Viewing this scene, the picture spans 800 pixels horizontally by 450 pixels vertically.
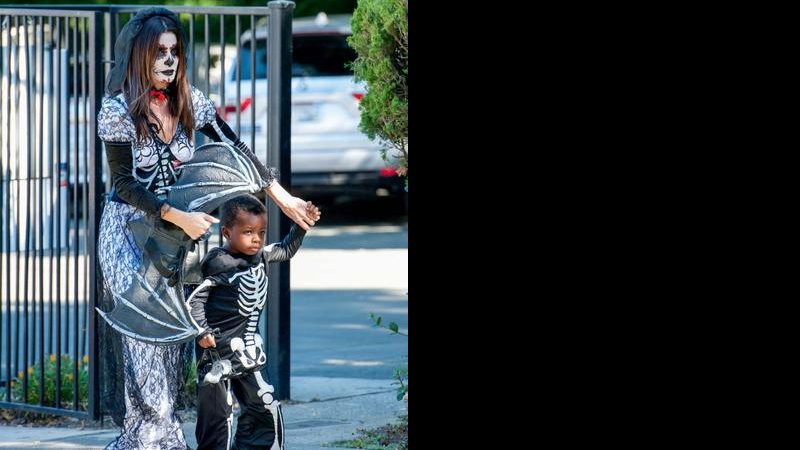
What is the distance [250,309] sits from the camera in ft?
17.4

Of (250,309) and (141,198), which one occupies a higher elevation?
(141,198)

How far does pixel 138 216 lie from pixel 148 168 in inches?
7.5

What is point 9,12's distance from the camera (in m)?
7.01

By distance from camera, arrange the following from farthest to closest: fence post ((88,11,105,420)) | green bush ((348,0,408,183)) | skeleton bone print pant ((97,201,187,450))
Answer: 1. fence post ((88,11,105,420))
2. green bush ((348,0,408,183))
3. skeleton bone print pant ((97,201,187,450))

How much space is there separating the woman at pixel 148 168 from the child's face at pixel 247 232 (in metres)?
0.11

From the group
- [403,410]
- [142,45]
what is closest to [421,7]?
[142,45]

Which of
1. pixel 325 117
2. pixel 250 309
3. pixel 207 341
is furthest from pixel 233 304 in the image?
pixel 325 117

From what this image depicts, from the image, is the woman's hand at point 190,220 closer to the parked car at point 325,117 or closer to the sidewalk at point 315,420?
the sidewalk at point 315,420

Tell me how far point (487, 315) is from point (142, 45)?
275cm

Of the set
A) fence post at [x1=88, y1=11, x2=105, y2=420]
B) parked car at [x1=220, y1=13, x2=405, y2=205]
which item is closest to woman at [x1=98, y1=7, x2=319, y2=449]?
fence post at [x1=88, y1=11, x2=105, y2=420]

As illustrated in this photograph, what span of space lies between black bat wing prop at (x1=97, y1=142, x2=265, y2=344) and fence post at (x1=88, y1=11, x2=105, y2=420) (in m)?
1.27

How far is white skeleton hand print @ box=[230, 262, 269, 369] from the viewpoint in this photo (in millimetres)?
5281

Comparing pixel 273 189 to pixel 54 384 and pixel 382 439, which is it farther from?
pixel 54 384

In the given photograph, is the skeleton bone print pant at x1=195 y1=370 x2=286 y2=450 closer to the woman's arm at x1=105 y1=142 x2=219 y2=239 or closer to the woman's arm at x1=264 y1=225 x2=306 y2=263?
the woman's arm at x1=264 y1=225 x2=306 y2=263
